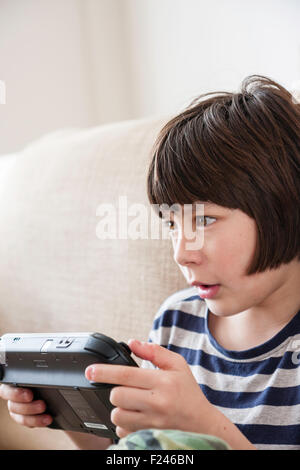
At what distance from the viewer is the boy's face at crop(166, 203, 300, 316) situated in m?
0.58

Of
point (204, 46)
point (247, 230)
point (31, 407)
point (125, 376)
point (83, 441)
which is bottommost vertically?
point (83, 441)

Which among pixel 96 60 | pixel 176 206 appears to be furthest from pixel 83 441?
pixel 96 60

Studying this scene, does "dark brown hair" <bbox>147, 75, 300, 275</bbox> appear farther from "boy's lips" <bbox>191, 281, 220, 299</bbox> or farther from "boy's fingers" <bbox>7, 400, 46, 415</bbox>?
"boy's fingers" <bbox>7, 400, 46, 415</bbox>

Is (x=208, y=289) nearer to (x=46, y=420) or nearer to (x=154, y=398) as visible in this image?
(x=154, y=398)

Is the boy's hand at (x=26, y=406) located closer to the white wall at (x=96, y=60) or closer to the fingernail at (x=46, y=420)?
the fingernail at (x=46, y=420)

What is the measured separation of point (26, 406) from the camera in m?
0.67

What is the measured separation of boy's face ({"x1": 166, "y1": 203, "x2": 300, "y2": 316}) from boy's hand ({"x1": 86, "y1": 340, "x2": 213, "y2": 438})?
13cm

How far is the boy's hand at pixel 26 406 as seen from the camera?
656 millimetres

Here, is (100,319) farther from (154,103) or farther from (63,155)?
(154,103)

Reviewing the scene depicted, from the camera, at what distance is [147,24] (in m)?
1.63

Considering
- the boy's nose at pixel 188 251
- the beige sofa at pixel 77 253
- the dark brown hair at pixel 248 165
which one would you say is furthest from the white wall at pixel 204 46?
the boy's nose at pixel 188 251

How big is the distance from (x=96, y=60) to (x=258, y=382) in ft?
4.98

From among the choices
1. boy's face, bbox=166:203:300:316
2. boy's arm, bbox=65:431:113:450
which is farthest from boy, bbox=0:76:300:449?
boy's arm, bbox=65:431:113:450
